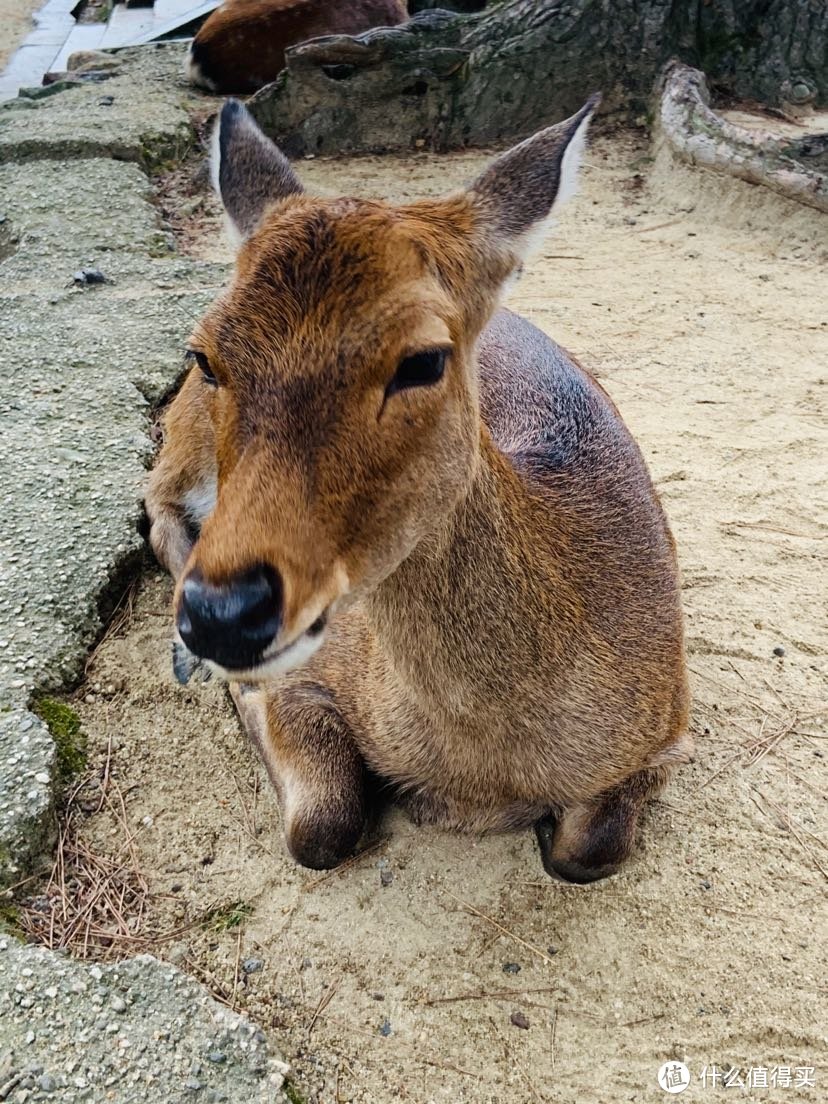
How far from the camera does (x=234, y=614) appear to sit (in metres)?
1.56

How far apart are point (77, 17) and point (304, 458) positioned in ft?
52.5

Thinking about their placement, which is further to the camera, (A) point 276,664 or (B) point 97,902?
(B) point 97,902

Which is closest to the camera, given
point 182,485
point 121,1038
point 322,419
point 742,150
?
point 322,419

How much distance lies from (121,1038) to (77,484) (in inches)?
91.5

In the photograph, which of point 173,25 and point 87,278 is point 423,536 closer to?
point 87,278

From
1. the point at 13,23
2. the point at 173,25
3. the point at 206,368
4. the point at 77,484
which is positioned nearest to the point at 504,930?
the point at 206,368

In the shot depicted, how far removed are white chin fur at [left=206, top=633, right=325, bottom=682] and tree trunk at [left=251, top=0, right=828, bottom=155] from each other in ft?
25.8

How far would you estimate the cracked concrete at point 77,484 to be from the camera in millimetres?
2160

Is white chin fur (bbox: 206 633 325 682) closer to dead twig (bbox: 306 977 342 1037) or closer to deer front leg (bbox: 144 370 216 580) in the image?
dead twig (bbox: 306 977 342 1037)

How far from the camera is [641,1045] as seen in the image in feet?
7.78

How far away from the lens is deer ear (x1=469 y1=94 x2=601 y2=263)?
2.21 metres

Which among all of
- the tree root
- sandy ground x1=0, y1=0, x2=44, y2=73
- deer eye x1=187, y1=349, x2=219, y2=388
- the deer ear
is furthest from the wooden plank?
deer eye x1=187, y1=349, x2=219, y2=388

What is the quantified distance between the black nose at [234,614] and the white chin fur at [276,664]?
0.08ft

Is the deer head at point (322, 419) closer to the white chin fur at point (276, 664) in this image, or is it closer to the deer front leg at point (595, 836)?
the white chin fur at point (276, 664)
